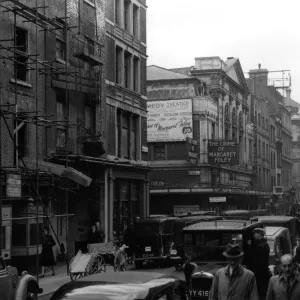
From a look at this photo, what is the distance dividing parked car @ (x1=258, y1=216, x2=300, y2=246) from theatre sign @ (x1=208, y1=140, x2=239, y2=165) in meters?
20.2

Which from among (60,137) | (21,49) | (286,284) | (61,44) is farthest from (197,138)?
(286,284)

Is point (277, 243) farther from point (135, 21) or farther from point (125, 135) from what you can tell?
point (135, 21)

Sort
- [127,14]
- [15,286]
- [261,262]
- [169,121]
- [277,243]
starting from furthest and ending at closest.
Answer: [169,121]
[127,14]
[277,243]
[261,262]
[15,286]

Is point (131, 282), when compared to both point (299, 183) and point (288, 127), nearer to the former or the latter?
point (288, 127)

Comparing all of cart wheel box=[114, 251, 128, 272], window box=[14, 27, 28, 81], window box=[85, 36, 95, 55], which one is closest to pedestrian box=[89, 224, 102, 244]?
cart wheel box=[114, 251, 128, 272]

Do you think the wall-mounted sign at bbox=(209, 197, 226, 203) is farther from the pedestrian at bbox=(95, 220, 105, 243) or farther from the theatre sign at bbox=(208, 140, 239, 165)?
the pedestrian at bbox=(95, 220, 105, 243)

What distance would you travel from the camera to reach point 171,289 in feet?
31.0

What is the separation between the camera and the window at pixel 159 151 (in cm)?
5106

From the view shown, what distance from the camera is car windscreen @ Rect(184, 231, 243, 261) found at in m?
15.8

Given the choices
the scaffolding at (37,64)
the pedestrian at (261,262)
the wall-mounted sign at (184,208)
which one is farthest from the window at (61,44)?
the wall-mounted sign at (184,208)

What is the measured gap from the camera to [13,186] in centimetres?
2264

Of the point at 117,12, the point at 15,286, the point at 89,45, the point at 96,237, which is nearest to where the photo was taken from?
the point at 15,286

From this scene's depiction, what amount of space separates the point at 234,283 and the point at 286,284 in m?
0.71

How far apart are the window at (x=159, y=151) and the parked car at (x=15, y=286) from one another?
119 ft
